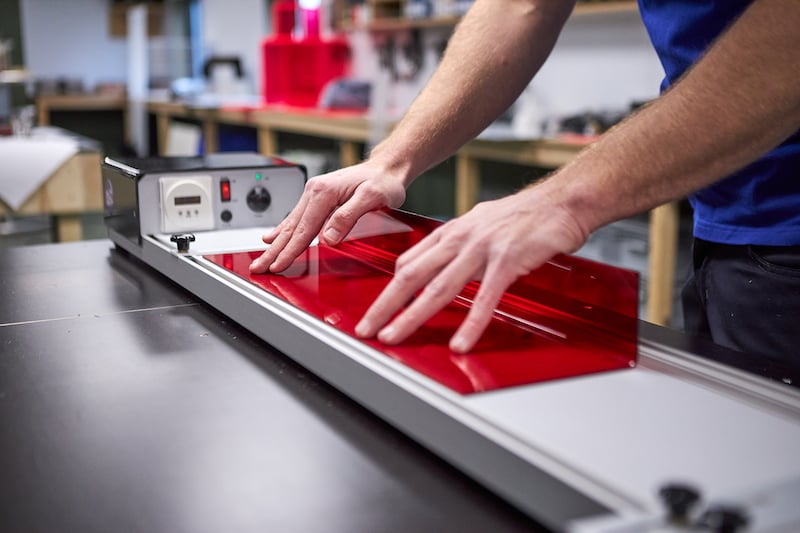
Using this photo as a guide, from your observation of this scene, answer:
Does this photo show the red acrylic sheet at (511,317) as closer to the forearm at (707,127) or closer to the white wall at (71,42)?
the forearm at (707,127)

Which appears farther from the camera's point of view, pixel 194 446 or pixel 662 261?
pixel 662 261

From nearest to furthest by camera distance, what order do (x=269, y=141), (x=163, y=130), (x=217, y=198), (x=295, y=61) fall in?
(x=217, y=198)
(x=269, y=141)
(x=295, y=61)
(x=163, y=130)

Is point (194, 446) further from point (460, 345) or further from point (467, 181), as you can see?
point (467, 181)

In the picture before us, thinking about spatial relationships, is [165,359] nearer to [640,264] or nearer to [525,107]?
[640,264]

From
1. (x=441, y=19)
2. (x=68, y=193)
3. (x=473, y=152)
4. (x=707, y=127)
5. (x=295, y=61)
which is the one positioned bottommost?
(x=68, y=193)

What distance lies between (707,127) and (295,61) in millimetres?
4619

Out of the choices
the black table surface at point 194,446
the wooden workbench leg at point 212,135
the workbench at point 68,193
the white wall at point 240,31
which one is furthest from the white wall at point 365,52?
the black table surface at point 194,446

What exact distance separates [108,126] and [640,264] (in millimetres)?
6609

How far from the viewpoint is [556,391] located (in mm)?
594

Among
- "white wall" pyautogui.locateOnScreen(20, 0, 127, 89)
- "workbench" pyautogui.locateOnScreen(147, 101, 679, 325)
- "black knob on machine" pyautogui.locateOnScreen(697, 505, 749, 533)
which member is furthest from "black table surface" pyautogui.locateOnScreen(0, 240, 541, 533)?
"white wall" pyautogui.locateOnScreen(20, 0, 127, 89)

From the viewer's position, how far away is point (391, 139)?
1.10 metres

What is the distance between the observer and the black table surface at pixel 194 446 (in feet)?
1.74

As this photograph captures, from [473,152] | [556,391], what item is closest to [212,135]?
[473,152]

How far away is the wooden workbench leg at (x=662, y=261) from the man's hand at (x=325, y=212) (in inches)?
59.3
